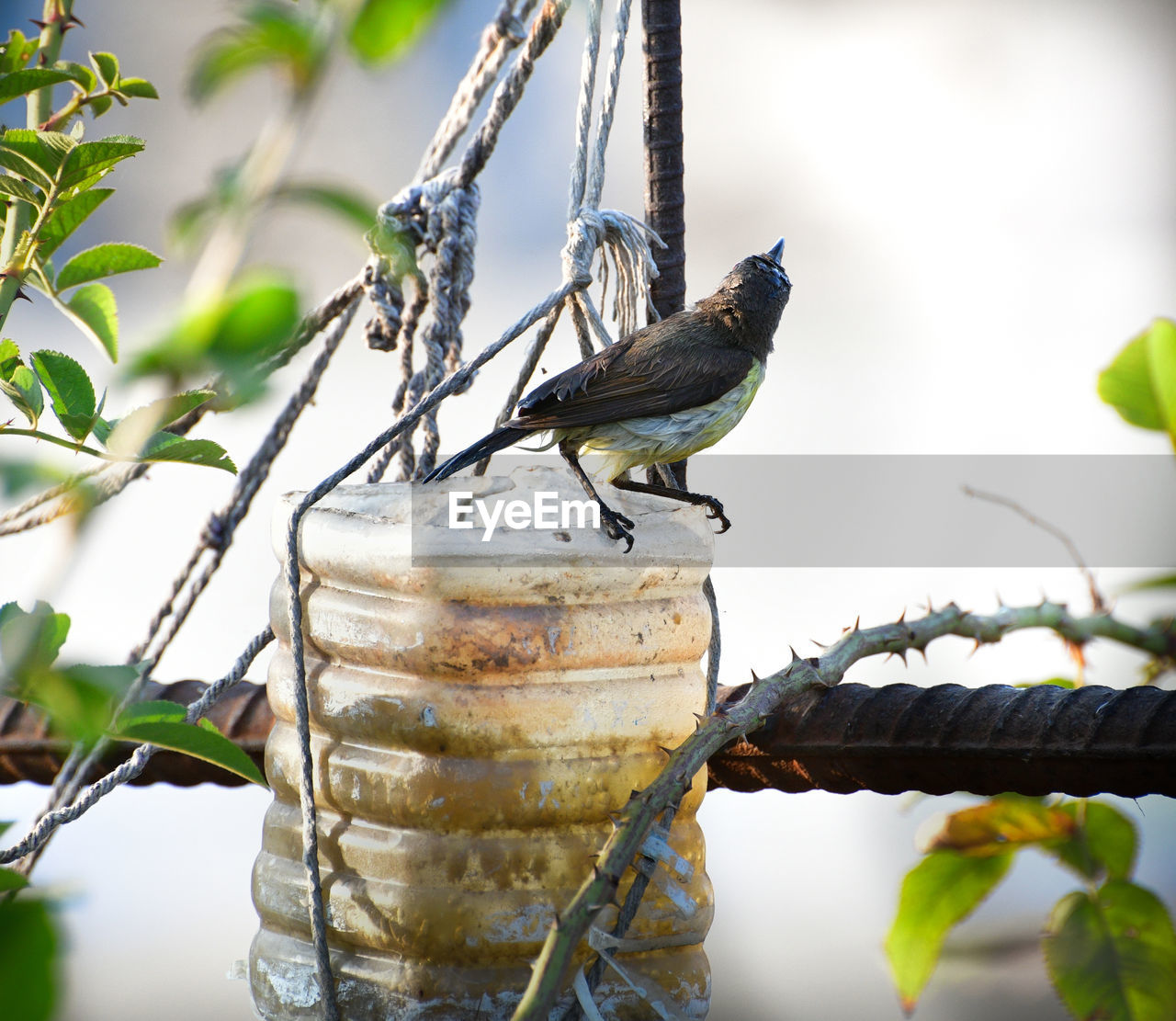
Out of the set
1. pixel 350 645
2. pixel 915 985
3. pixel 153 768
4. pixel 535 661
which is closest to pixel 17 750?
pixel 153 768

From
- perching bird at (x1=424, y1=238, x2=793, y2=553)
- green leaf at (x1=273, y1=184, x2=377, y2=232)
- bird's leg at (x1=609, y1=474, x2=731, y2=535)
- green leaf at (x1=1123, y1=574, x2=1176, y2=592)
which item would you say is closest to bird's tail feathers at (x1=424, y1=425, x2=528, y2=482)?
perching bird at (x1=424, y1=238, x2=793, y2=553)

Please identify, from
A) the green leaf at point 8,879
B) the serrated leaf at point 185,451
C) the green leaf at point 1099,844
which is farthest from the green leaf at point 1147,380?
the green leaf at point 8,879

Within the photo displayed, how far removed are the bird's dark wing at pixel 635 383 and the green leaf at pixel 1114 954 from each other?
43 cm

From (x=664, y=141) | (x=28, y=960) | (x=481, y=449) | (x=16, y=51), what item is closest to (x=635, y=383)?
(x=481, y=449)

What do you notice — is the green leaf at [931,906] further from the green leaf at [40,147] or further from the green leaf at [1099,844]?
the green leaf at [40,147]

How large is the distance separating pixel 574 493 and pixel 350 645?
0.59 ft

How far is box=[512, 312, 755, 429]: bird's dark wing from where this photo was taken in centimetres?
81

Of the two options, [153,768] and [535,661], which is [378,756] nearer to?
[535,661]

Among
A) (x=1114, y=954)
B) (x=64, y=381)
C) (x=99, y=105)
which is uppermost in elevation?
(x=99, y=105)

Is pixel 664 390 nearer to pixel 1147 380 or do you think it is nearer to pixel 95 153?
pixel 1147 380

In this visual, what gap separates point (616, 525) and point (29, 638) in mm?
415

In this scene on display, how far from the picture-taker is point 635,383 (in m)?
0.82

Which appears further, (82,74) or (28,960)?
(82,74)

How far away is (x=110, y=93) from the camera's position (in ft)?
1.95
